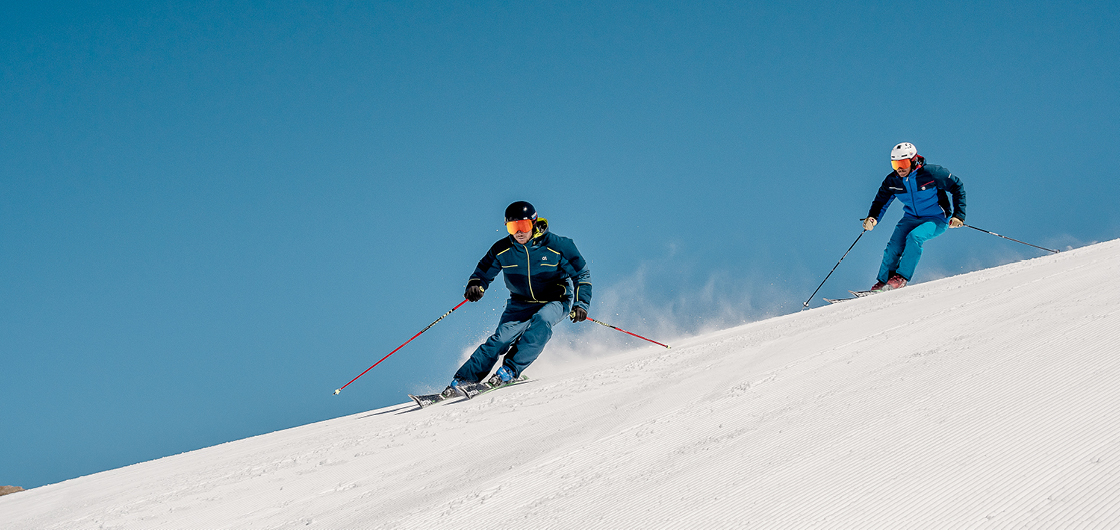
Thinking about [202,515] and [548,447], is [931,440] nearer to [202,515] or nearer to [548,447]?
[548,447]

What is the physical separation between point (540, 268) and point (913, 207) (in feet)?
22.5

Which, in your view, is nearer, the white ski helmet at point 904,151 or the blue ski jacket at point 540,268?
the blue ski jacket at point 540,268

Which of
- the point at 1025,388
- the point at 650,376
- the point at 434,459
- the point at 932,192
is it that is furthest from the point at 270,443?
the point at 932,192

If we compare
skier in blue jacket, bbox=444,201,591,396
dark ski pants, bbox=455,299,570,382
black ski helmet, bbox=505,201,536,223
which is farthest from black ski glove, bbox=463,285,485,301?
black ski helmet, bbox=505,201,536,223

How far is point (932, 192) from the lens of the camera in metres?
10.7

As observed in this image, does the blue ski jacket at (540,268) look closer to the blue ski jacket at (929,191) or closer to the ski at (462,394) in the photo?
the ski at (462,394)

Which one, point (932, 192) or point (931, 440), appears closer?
point (931, 440)

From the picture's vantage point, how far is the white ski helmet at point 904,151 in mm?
10664

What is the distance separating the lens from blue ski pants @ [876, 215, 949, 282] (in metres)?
10.9

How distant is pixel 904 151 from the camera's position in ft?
35.1

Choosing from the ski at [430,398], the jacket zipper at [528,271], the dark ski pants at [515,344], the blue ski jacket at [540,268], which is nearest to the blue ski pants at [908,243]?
the blue ski jacket at [540,268]

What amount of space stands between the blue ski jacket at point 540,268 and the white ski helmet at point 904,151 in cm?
615

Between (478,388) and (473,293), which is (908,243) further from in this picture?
(478,388)

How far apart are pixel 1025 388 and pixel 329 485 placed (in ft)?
10.5
